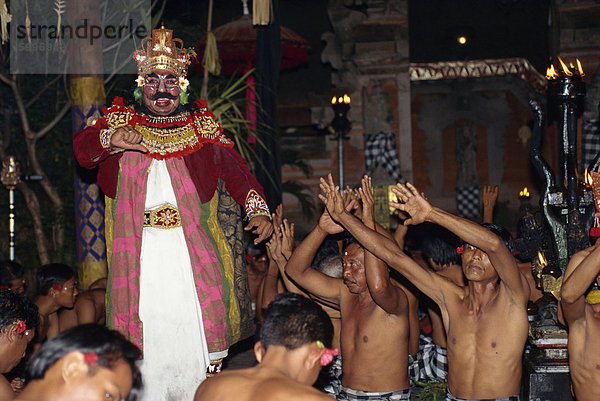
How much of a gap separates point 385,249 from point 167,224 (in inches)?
55.3

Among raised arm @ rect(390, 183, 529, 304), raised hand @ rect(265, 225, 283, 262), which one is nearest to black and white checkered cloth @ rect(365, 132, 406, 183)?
raised hand @ rect(265, 225, 283, 262)

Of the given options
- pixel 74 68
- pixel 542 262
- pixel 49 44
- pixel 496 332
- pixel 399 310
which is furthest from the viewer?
pixel 49 44

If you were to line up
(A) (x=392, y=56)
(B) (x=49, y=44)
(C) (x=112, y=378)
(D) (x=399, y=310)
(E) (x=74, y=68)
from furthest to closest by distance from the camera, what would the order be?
(A) (x=392, y=56) < (B) (x=49, y=44) < (E) (x=74, y=68) < (D) (x=399, y=310) < (C) (x=112, y=378)

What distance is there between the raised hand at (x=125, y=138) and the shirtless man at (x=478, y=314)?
46.6 inches

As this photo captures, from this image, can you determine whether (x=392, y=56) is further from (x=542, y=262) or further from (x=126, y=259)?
(x=126, y=259)

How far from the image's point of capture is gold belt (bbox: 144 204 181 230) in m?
4.72

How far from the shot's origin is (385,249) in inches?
176

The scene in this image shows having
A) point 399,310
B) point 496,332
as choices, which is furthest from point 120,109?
point 496,332

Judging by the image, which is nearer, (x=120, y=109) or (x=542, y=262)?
(x=120, y=109)

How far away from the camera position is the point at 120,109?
4.69m

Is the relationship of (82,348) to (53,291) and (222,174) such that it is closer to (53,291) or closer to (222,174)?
(222,174)

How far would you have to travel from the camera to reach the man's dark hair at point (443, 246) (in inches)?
248

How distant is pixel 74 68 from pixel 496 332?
5.00m

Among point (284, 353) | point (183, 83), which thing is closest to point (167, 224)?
point (183, 83)
